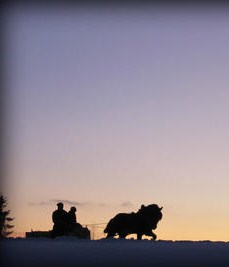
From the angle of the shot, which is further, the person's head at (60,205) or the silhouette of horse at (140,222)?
the silhouette of horse at (140,222)

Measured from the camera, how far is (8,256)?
1116cm

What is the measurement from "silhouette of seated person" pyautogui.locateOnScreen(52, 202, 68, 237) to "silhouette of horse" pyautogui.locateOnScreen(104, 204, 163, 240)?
1998 mm

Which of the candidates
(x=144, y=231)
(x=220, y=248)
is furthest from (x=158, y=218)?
(x=220, y=248)

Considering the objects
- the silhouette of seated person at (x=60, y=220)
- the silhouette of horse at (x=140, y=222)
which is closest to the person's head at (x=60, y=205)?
the silhouette of seated person at (x=60, y=220)

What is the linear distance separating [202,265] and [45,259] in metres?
2.44

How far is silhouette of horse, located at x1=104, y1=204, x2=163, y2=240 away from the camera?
21.3 m

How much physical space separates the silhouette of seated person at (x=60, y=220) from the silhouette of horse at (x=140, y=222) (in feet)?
6.56

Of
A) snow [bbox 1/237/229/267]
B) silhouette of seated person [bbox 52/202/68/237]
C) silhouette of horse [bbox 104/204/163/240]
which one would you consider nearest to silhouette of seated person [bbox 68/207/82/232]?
silhouette of seated person [bbox 52/202/68/237]

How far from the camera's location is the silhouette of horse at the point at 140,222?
840 inches

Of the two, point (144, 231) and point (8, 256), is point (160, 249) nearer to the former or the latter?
point (8, 256)

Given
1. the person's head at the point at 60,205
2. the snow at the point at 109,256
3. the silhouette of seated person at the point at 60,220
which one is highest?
the person's head at the point at 60,205

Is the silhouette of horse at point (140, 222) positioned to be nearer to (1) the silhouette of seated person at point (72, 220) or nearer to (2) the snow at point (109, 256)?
(1) the silhouette of seated person at point (72, 220)

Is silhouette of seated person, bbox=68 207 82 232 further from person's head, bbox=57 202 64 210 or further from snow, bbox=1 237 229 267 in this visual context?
snow, bbox=1 237 229 267

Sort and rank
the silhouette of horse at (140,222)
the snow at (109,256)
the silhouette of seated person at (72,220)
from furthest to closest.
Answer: the silhouette of horse at (140,222), the silhouette of seated person at (72,220), the snow at (109,256)
